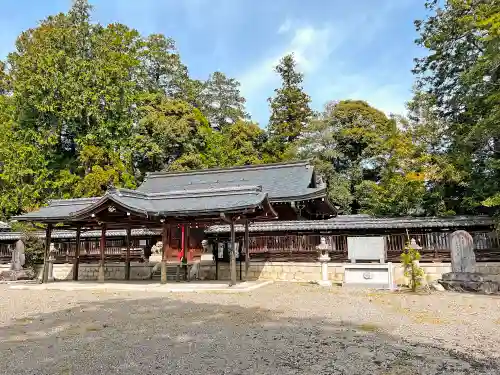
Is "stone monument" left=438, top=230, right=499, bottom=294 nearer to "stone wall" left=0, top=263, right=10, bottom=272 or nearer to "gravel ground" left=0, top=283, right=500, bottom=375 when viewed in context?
"gravel ground" left=0, top=283, right=500, bottom=375

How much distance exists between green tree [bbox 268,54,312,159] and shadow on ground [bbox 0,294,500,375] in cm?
3146

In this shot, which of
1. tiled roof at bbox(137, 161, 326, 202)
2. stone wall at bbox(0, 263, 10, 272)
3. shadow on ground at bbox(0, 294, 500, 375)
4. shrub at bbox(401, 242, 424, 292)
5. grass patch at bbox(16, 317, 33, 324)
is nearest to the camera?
shadow on ground at bbox(0, 294, 500, 375)

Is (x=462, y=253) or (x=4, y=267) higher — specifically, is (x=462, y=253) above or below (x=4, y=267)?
above

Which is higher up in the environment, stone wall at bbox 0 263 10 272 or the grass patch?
stone wall at bbox 0 263 10 272

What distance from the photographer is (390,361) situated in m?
5.03

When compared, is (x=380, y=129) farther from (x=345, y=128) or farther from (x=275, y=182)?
(x=275, y=182)

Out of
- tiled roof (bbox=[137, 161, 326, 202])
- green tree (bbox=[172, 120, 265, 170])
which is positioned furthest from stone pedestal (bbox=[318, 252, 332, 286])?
green tree (bbox=[172, 120, 265, 170])

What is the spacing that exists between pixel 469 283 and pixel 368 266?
3055 millimetres

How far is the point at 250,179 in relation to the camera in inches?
922

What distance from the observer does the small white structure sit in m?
13.1

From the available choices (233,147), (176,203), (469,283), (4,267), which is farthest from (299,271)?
(233,147)

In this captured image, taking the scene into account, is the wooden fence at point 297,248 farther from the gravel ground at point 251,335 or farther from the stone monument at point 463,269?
the gravel ground at point 251,335

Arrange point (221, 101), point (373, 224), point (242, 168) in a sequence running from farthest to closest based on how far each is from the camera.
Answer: point (221, 101), point (242, 168), point (373, 224)

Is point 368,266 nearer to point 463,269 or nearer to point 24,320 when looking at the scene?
point 463,269
